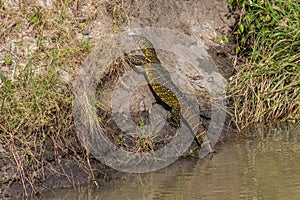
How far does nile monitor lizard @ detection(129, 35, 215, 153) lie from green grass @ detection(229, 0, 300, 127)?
24.1 inches

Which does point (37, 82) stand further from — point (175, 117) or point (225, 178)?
point (225, 178)

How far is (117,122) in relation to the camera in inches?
259

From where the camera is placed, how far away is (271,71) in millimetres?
7172

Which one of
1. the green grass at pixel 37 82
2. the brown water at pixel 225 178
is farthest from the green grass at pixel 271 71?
the green grass at pixel 37 82

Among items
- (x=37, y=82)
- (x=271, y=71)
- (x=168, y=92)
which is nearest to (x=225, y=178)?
(x=168, y=92)

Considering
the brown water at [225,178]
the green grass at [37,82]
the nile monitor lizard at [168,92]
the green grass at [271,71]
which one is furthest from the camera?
the green grass at [271,71]

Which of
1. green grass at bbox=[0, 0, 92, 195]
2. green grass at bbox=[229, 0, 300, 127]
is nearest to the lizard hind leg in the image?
green grass at bbox=[229, 0, 300, 127]

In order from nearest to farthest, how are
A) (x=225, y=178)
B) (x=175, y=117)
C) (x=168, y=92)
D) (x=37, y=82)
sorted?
(x=225, y=178) → (x=37, y=82) → (x=175, y=117) → (x=168, y=92)

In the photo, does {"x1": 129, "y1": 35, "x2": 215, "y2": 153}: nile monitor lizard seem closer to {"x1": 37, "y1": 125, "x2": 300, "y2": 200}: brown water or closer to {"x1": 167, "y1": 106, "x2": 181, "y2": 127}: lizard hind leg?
{"x1": 167, "y1": 106, "x2": 181, "y2": 127}: lizard hind leg

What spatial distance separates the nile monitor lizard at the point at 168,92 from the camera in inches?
264

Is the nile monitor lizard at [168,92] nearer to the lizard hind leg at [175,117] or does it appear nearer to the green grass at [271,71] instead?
the lizard hind leg at [175,117]

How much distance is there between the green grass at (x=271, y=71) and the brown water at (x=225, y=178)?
0.52 metres

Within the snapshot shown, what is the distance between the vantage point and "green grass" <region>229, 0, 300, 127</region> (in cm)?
708

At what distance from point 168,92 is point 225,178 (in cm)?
166
